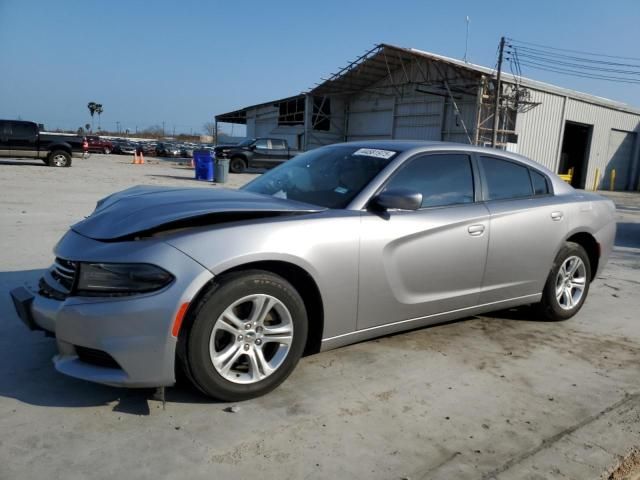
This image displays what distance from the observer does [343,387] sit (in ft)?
10.1

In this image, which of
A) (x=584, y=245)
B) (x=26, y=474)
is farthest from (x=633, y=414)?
(x=26, y=474)

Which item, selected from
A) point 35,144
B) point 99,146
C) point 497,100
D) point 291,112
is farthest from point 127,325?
point 99,146

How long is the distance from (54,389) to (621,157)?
35453 millimetres

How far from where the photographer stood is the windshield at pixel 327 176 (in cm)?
341

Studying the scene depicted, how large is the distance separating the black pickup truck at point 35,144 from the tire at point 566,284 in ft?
68.8

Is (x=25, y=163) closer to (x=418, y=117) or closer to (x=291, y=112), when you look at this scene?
(x=291, y=112)

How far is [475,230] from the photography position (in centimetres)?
366

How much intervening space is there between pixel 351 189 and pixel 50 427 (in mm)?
2209

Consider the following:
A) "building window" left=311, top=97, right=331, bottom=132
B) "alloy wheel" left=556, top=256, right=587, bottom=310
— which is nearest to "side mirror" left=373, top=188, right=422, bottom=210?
"alloy wheel" left=556, top=256, right=587, bottom=310

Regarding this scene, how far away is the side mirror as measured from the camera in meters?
3.13

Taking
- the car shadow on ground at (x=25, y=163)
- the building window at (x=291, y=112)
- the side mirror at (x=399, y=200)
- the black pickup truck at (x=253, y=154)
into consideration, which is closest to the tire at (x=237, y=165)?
the black pickup truck at (x=253, y=154)

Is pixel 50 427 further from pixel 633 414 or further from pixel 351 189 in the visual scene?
pixel 633 414

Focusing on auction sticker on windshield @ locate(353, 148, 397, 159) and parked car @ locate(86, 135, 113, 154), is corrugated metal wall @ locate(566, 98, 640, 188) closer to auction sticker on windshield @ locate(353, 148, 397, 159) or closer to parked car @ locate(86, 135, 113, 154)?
auction sticker on windshield @ locate(353, 148, 397, 159)

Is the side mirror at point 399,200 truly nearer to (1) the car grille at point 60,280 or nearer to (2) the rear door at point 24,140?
(1) the car grille at point 60,280
